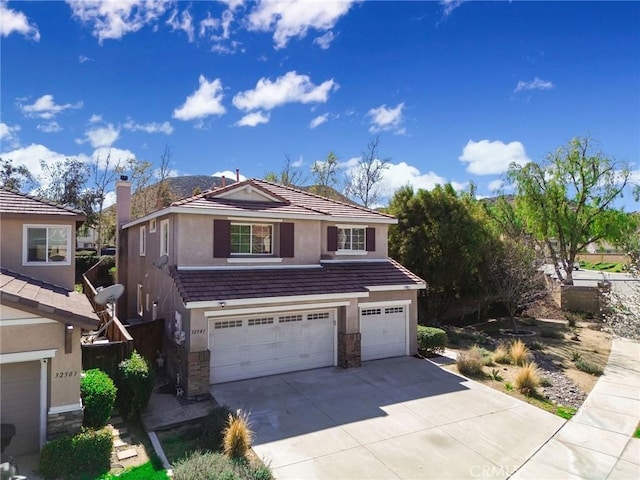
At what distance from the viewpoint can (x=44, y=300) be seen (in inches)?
355

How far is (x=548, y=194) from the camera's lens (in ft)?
100.0

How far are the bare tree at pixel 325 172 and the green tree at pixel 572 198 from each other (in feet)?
61.4

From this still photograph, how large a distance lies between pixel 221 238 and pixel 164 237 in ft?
8.77

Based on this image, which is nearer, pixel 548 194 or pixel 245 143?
pixel 548 194

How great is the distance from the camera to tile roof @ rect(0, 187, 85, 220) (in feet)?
36.0

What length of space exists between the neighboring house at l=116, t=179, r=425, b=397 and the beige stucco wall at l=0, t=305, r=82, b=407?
3.50m

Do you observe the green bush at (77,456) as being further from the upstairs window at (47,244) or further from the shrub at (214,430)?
the upstairs window at (47,244)

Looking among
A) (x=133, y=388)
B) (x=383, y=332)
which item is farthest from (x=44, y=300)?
(x=383, y=332)

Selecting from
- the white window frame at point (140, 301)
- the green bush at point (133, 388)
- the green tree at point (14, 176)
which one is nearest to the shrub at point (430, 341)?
the green bush at point (133, 388)

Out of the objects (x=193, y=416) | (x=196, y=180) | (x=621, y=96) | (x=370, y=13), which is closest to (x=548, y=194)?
(x=621, y=96)

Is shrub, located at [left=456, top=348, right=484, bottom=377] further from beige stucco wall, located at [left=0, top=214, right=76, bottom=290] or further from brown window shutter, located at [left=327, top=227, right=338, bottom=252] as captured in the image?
beige stucco wall, located at [left=0, top=214, right=76, bottom=290]

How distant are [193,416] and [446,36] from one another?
16.1 metres

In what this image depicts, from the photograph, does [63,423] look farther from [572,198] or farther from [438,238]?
[572,198]

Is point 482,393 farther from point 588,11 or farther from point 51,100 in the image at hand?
point 51,100
